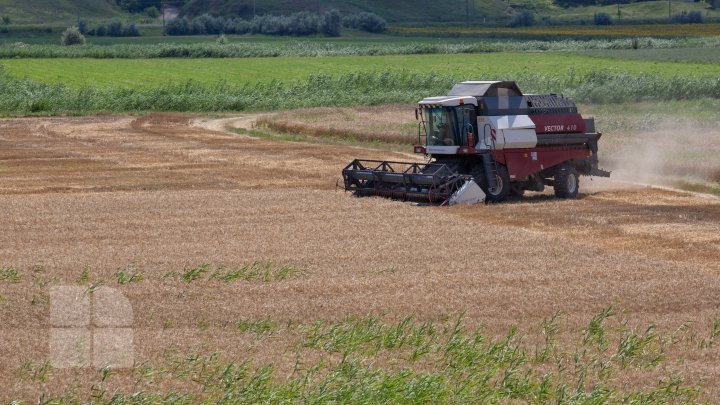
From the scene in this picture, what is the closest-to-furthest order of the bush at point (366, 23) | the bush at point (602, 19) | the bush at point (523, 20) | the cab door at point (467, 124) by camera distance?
the cab door at point (467, 124) → the bush at point (366, 23) → the bush at point (602, 19) → the bush at point (523, 20)

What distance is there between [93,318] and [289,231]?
26.6 ft

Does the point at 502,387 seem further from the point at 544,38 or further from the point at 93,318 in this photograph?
the point at 544,38

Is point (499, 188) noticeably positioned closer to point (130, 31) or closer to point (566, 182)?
point (566, 182)

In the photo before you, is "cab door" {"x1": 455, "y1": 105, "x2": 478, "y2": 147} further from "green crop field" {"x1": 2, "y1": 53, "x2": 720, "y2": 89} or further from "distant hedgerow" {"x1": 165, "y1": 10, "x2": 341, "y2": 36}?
"distant hedgerow" {"x1": 165, "y1": 10, "x2": 341, "y2": 36}

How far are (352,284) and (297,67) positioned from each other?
6809 cm

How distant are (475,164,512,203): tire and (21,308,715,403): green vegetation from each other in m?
12.0

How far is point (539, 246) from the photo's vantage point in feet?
65.8

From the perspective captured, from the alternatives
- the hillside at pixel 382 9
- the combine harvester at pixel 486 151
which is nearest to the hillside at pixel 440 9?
the hillside at pixel 382 9

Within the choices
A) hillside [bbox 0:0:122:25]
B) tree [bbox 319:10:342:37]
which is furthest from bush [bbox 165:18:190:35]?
hillside [bbox 0:0:122:25]

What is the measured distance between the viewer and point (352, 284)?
54.5 feet

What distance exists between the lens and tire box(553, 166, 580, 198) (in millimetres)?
27266

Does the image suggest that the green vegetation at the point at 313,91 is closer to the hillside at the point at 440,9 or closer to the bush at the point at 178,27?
the bush at the point at 178,27

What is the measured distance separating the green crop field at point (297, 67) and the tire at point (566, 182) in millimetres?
39349

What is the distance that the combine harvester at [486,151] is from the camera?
85.1 feet
